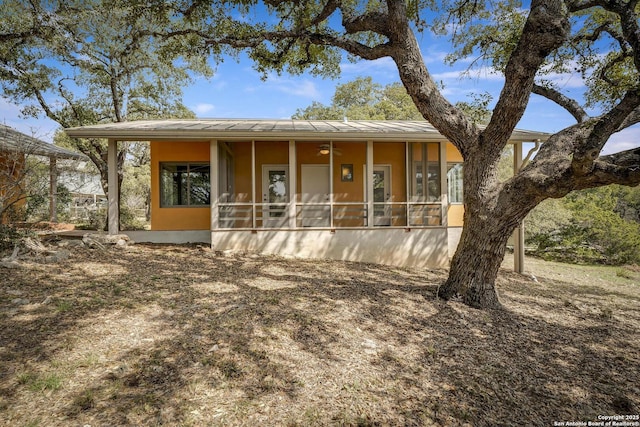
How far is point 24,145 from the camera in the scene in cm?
745

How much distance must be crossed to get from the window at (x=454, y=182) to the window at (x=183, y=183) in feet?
25.0

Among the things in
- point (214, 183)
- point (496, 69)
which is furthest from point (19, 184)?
point (496, 69)

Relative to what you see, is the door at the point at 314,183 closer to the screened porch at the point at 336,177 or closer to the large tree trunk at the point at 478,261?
the screened porch at the point at 336,177

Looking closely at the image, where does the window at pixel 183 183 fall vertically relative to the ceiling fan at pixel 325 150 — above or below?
below

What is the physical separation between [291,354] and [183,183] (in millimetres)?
8102

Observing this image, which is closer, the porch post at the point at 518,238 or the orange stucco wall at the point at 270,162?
the porch post at the point at 518,238

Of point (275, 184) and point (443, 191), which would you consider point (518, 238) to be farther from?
point (275, 184)

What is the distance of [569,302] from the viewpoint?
5730 millimetres

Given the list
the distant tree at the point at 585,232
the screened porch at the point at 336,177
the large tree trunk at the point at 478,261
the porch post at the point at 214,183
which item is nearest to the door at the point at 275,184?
the screened porch at the point at 336,177

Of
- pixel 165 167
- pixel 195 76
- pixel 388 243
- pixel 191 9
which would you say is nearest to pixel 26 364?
pixel 191 9

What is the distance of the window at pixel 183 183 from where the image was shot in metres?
9.94

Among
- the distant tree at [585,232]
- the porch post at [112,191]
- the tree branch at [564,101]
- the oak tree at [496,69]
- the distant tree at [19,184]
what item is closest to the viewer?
the oak tree at [496,69]

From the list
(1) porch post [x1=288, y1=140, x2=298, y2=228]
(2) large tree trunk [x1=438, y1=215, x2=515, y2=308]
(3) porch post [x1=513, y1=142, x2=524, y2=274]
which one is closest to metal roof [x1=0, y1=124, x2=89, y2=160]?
(1) porch post [x1=288, y1=140, x2=298, y2=228]

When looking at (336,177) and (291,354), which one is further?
(336,177)
